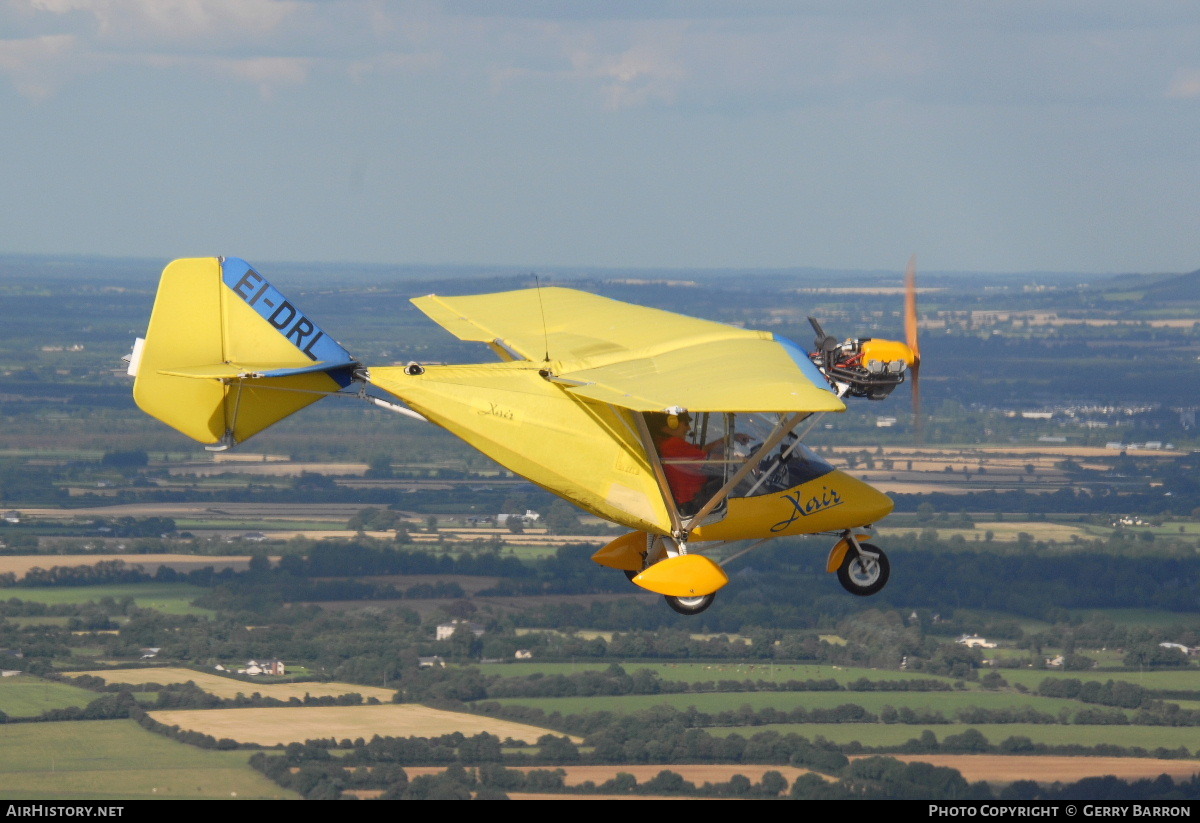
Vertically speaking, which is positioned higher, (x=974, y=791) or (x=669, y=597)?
(x=669, y=597)

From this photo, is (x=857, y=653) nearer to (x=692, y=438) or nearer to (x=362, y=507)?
(x=362, y=507)

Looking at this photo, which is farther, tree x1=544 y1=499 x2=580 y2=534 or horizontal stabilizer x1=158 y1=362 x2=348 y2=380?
tree x1=544 y1=499 x2=580 y2=534

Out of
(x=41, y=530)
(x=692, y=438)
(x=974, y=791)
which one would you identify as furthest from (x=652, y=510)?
(x=41, y=530)

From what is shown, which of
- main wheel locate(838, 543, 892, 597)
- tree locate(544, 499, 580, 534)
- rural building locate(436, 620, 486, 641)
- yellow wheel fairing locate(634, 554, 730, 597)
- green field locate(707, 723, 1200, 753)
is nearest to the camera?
yellow wheel fairing locate(634, 554, 730, 597)

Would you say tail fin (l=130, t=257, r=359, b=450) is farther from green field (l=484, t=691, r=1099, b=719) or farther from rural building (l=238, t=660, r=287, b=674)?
rural building (l=238, t=660, r=287, b=674)

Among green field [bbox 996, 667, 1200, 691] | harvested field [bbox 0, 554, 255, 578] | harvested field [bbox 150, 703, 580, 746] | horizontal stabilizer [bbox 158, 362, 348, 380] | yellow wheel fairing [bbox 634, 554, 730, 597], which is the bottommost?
green field [bbox 996, 667, 1200, 691]

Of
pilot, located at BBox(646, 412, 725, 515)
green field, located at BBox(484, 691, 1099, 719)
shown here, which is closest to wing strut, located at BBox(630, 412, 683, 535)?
pilot, located at BBox(646, 412, 725, 515)
